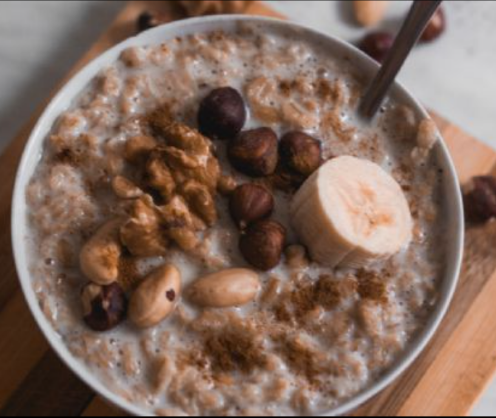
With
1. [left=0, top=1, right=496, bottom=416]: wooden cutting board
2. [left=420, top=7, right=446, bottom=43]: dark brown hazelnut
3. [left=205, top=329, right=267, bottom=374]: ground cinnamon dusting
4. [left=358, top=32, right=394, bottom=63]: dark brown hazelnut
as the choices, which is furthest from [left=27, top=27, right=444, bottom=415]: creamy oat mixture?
[left=420, top=7, right=446, bottom=43]: dark brown hazelnut

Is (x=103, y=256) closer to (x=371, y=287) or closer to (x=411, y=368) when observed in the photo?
(x=371, y=287)

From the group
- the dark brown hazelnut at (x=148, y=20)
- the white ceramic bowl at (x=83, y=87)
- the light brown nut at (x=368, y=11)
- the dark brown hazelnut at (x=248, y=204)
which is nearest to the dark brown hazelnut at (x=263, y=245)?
the dark brown hazelnut at (x=248, y=204)

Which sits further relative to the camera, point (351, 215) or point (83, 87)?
point (83, 87)

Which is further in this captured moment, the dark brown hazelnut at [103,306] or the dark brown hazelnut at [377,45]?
the dark brown hazelnut at [377,45]

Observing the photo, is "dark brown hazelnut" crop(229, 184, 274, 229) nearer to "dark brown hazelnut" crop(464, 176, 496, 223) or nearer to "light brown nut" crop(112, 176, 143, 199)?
"light brown nut" crop(112, 176, 143, 199)

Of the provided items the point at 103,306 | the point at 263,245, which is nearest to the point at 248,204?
the point at 263,245

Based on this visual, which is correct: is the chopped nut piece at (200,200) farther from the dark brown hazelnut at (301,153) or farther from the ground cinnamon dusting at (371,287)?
the ground cinnamon dusting at (371,287)
